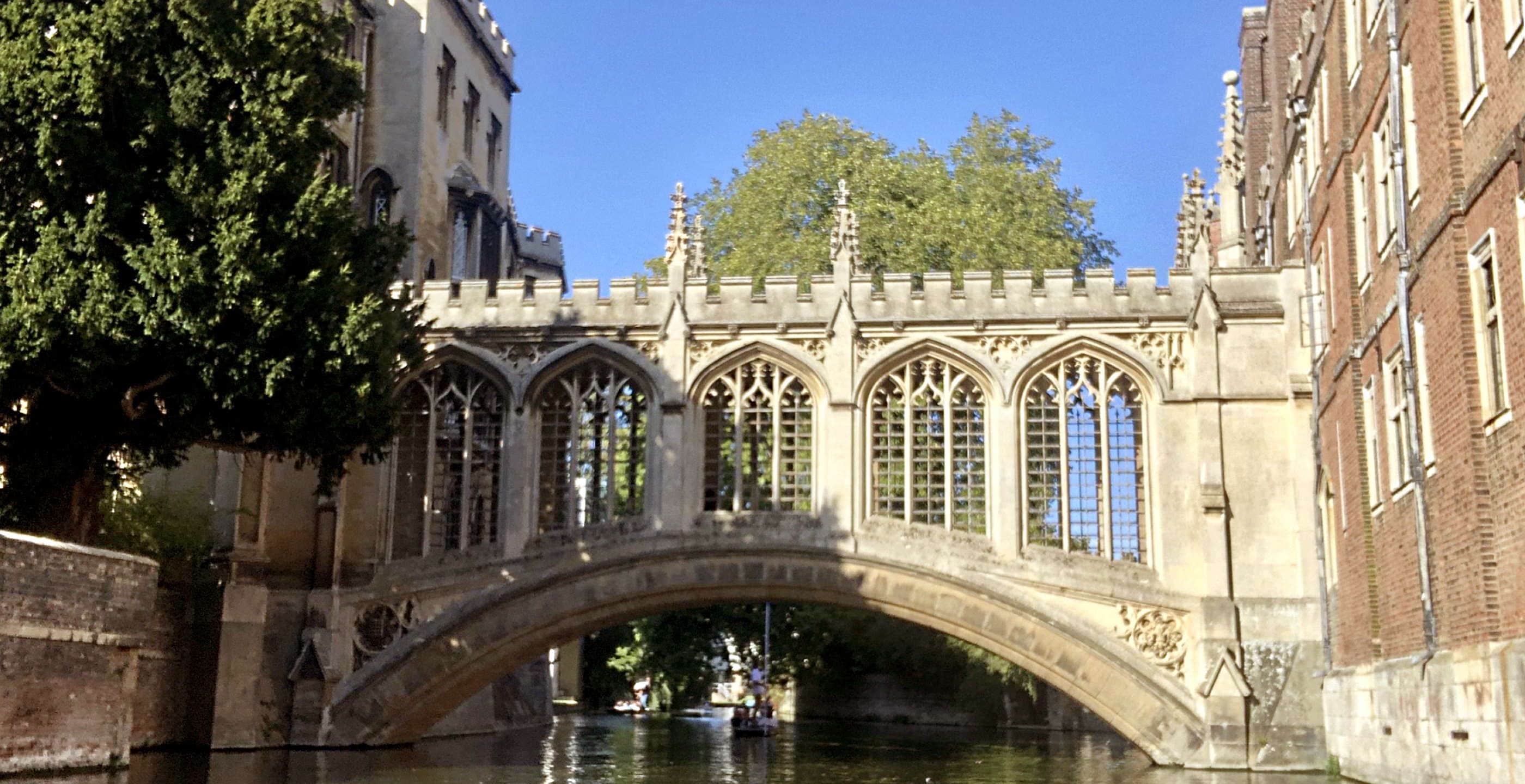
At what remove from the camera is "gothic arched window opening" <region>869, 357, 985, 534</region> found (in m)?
24.5

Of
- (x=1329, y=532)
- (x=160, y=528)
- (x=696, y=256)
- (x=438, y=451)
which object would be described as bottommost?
(x=1329, y=532)

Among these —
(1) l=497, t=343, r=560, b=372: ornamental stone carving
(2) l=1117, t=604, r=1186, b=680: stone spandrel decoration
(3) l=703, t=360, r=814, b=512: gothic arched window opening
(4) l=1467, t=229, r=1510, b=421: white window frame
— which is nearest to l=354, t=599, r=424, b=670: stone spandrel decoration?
(1) l=497, t=343, r=560, b=372: ornamental stone carving

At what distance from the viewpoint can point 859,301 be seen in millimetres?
25062

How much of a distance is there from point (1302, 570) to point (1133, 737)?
328 cm

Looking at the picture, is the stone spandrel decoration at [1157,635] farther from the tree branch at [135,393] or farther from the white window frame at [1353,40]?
the tree branch at [135,393]

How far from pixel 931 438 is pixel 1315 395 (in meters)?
5.60

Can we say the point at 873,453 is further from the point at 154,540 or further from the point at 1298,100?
the point at 154,540

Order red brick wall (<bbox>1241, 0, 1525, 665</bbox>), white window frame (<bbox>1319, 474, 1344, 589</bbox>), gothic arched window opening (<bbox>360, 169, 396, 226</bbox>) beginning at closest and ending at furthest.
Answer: red brick wall (<bbox>1241, 0, 1525, 665</bbox>), white window frame (<bbox>1319, 474, 1344, 589</bbox>), gothic arched window opening (<bbox>360, 169, 396, 226</bbox>)

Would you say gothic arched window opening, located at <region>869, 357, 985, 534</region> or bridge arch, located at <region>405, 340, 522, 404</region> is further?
bridge arch, located at <region>405, 340, 522, 404</region>

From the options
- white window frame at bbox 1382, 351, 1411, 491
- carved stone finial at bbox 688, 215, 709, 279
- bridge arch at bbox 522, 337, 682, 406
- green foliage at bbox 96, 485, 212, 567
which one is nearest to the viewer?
white window frame at bbox 1382, 351, 1411, 491

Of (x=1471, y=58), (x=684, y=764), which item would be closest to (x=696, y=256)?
(x=684, y=764)

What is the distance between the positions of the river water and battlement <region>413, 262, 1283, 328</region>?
6.45 metres

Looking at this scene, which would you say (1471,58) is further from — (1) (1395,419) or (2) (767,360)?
(2) (767,360)

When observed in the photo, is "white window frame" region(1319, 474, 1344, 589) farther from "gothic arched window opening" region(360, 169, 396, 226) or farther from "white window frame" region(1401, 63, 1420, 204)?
"gothic arched window opening" region(360, 169, 396, 226)
